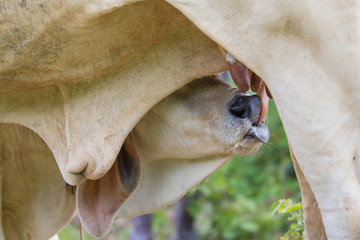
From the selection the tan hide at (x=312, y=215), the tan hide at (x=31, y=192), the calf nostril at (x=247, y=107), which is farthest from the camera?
the tan hide at (x=31, y=192)

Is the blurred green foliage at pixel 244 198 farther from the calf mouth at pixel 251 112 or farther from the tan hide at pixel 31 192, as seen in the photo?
the calf mouth at pixel 251 112

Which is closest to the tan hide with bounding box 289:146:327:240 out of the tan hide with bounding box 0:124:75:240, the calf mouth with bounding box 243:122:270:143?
the calf mouth with bounding box 243:122:270:143

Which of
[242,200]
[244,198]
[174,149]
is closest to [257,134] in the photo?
[174,149]

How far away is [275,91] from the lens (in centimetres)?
142

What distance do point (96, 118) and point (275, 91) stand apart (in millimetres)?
566

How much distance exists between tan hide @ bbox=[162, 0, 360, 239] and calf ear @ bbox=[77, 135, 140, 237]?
82 cm

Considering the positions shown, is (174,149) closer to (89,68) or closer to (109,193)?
(109,193)

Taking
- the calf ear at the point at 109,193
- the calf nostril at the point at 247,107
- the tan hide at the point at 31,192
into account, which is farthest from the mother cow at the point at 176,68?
the tan hide at the point at 31,192

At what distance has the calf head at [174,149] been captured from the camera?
1938mm

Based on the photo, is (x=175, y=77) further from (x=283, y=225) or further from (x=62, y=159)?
(x=283, y=225)

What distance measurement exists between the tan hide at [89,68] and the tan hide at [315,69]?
295 millimetres

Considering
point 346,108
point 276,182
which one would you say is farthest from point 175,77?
point 276,182

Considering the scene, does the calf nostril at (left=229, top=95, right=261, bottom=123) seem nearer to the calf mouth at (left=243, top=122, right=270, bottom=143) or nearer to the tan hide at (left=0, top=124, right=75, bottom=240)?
the calf mouth at (left=243, top=122, right=270, bottom=143)

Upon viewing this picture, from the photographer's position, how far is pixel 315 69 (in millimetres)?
1389
